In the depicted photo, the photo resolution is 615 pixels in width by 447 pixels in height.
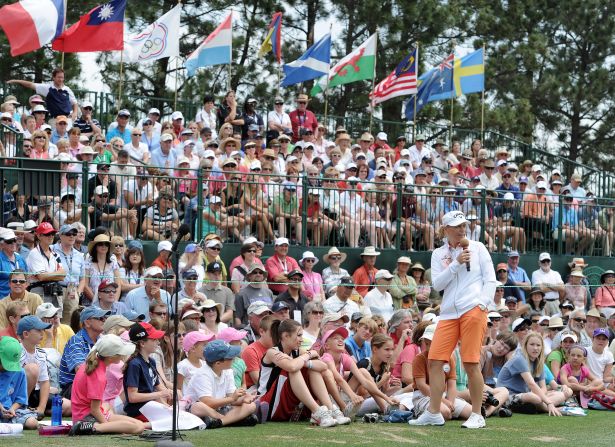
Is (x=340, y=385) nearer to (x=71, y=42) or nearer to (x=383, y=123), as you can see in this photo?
(x=71, y=42)

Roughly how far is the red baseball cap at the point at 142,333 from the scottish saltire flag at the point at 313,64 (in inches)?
551

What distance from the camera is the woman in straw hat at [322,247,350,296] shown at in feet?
61.1

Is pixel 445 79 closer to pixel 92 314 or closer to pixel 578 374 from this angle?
pixel 578 374

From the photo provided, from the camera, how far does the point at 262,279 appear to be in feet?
56.6

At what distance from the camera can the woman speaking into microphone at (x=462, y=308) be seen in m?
12.4

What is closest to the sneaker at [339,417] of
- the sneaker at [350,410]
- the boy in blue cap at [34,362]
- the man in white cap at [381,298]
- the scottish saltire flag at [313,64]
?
the sneaker at [350,410]

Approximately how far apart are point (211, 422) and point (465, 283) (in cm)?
292

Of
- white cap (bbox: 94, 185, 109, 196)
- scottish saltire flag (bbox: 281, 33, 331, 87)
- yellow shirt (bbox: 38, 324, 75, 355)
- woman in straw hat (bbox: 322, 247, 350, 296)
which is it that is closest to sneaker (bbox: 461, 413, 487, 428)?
yellow shirt (bbox: 38, 324, 75, 355)

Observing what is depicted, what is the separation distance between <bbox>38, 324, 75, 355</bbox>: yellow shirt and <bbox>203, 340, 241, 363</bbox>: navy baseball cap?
1.91 meters

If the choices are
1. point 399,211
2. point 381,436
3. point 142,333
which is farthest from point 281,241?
point 381,436

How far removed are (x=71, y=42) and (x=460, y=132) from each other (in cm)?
1252

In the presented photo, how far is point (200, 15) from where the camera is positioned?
99.0ft

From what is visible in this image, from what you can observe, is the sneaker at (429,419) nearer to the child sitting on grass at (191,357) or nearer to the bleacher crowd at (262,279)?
the bleacher crowd at (262,279)

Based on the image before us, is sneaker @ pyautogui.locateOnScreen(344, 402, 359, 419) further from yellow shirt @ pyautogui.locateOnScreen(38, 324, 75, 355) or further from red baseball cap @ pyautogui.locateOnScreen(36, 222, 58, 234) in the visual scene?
red baseball cap @ pyautogui.locateOnScreen(36, 222, 58, 234)
